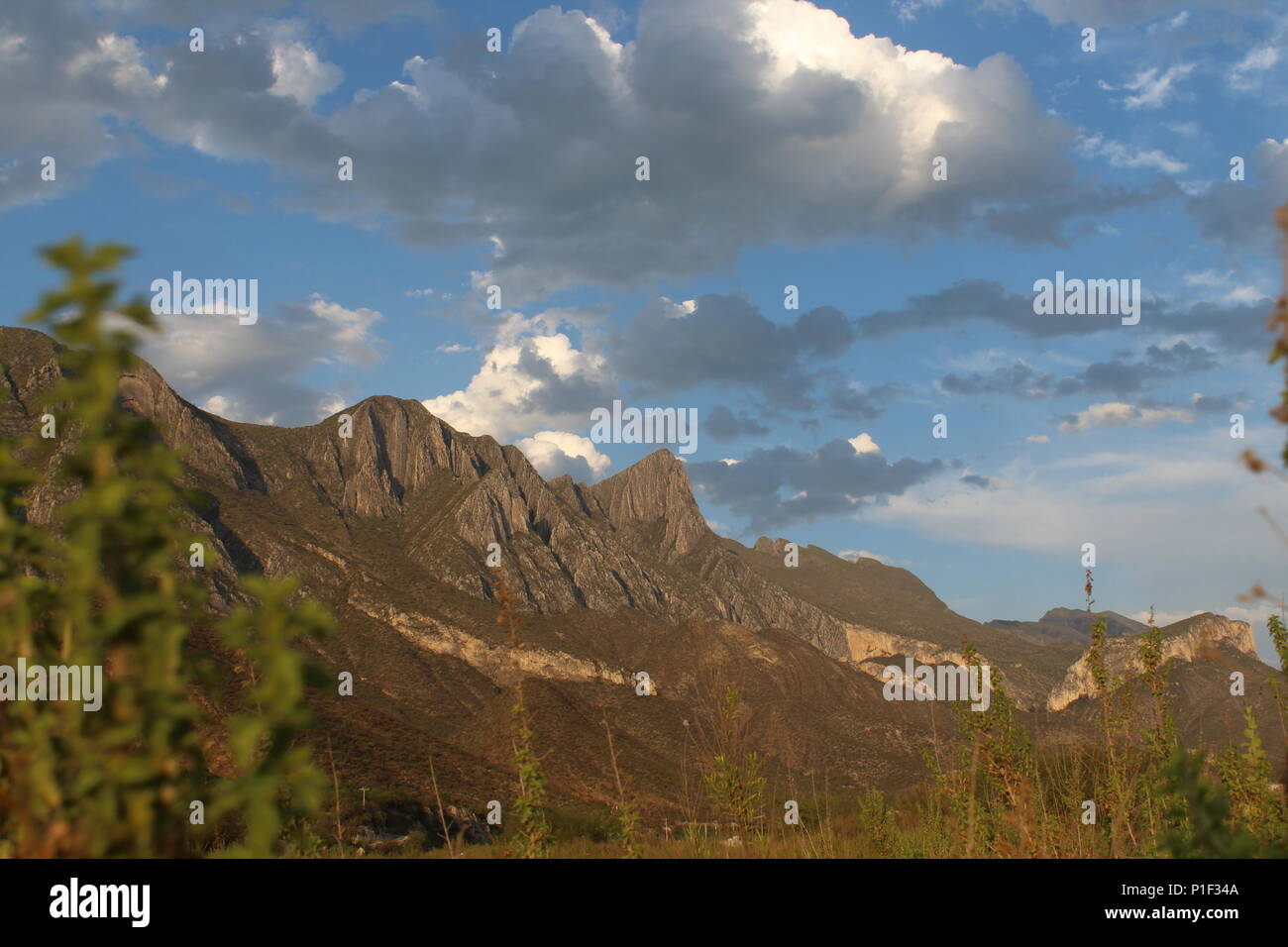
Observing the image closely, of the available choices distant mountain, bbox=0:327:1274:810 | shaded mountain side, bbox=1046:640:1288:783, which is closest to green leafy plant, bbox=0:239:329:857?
shaded mountain side, bbox=1046:640:1288:783
